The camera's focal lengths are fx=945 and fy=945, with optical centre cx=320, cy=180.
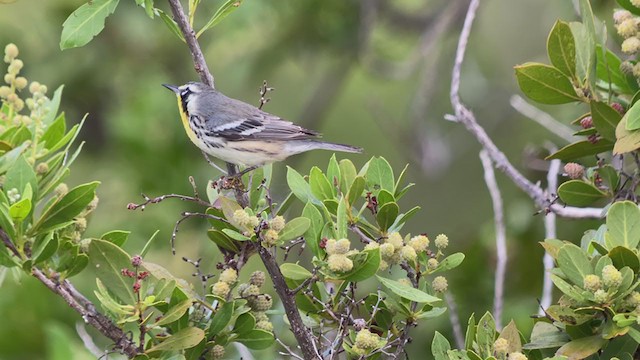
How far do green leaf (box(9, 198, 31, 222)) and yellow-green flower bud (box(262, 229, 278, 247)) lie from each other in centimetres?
50

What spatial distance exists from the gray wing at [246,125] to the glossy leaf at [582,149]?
1506 mm

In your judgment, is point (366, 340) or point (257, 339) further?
point (257, 339)

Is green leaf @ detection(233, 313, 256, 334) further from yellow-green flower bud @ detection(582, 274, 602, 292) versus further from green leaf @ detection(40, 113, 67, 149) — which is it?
green leaf @ detection(40, 113, 67, 149)

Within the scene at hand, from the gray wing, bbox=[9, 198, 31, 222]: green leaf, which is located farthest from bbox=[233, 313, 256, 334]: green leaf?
the gray wing

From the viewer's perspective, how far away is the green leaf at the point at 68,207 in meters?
1.99

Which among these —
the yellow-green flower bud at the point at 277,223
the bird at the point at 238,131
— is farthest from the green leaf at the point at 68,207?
the bird at the point at 238,131

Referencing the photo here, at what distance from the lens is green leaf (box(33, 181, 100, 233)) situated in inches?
Answer: 78.4

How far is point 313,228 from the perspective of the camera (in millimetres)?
1862

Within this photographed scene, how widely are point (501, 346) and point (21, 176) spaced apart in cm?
107

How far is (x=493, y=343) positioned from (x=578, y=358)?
0.16 meters

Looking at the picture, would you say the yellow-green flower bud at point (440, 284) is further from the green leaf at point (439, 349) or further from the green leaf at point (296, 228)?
the green leaf at point (296, 228)

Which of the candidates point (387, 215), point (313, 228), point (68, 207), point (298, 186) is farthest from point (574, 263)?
point (68, 207)

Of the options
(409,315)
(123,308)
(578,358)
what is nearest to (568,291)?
(578,358)

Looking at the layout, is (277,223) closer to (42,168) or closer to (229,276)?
→ (229,276)
